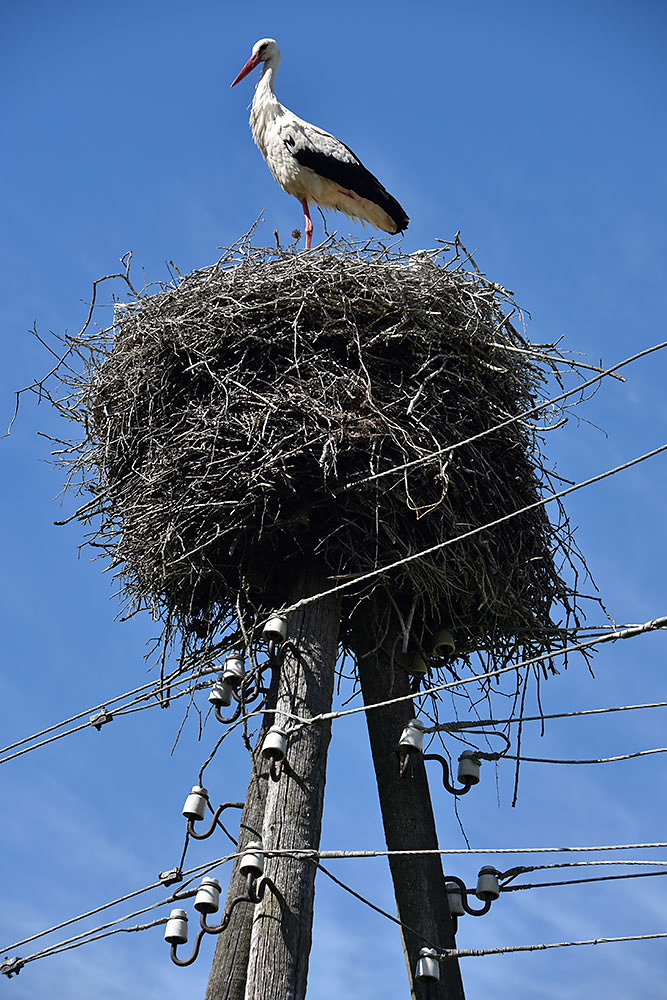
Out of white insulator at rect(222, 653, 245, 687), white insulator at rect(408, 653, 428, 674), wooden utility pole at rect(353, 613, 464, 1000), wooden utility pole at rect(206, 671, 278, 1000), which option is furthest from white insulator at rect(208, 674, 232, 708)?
white insulator at rect(408, 653, 428, 674)

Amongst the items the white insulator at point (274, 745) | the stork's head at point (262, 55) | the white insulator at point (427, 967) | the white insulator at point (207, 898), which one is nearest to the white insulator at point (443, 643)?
the white insulator at point (274, 745)

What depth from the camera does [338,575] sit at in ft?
14.3

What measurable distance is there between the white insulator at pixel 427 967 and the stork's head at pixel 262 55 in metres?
7.01

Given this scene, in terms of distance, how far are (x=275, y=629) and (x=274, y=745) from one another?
0.42 metres

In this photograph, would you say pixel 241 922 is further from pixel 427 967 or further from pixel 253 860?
pixel 427 967

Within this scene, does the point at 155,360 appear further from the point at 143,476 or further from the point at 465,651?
the point at 465,651

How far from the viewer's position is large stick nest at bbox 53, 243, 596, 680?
442 centimetres

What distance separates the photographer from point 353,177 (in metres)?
7.59

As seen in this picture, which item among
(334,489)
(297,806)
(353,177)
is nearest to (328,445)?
(334,489)

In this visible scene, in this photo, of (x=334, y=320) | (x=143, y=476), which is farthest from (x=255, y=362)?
(x=143, y=476)

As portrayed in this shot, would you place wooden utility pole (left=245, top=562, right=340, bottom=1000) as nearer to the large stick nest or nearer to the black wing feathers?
the large stick nest

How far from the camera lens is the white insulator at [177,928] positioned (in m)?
3.60

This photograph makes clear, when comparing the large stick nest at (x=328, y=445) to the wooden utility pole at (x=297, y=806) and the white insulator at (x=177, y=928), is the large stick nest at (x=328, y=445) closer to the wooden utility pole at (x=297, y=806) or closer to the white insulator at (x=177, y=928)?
the wooden utility pole at (x=297, y=806)

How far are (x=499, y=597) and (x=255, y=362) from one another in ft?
4.63
